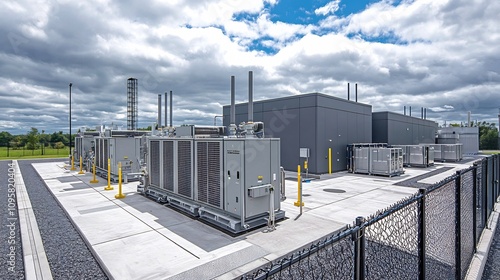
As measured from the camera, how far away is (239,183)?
224 inches

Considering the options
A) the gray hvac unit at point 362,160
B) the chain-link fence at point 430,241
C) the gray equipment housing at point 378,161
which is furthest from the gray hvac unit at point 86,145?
the chain-link fence at point 430,241

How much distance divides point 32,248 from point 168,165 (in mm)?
3859

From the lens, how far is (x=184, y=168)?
739 centimetres

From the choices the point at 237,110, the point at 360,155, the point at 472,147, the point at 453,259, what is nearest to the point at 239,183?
the point at 453,259

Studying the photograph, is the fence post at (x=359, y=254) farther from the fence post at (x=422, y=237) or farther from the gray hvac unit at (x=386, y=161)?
the gray hvac unit at (x=386, y=161)

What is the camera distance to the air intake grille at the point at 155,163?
875 centimetres

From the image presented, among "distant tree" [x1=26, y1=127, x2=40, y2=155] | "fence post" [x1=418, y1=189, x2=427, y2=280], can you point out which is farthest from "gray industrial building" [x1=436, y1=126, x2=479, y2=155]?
"distant tree" [x1=26, y1=127, x2=40, y2=155]

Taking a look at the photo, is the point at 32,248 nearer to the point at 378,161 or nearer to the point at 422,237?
the point at 422,237

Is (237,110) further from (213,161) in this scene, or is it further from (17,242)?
(17,242)

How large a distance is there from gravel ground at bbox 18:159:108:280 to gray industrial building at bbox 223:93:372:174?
12.1 m

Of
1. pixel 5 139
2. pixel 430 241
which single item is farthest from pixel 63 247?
pixel 5 139

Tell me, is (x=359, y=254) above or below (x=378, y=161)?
above

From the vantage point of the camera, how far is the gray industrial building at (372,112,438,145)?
2208 cm

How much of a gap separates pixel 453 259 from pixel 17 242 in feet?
25.6
